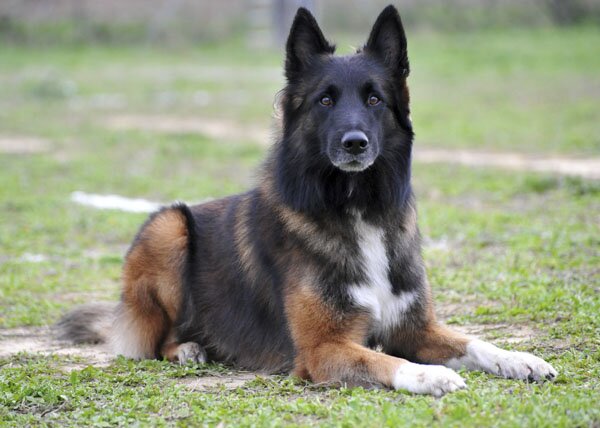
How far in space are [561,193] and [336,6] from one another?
20200mm

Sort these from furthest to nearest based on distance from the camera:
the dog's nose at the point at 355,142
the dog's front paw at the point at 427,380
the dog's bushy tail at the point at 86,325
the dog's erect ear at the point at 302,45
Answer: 1. the dog's bushy tail at the point at 86,325
2. the dog's erect ear at the point at 302,45
3. the dog's nose at the point at 355,142
4. the dog's front paw at the point at 427,380

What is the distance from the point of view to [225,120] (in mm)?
19125

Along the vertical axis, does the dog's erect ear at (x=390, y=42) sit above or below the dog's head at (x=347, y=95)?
above

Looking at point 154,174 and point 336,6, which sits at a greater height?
point 336,6

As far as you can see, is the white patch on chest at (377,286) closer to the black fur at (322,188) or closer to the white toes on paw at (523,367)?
the black fur at (322,188)

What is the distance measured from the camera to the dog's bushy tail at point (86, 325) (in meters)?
7.13

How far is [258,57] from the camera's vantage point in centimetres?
2802

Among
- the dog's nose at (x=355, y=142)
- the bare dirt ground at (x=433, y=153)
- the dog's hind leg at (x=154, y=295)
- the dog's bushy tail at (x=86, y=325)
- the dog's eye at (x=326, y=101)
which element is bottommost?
the dog's bushy tail at (x=86, y=325)

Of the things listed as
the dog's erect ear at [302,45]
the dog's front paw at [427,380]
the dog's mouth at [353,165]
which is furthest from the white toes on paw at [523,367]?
the dog's erect ear at [302,45]

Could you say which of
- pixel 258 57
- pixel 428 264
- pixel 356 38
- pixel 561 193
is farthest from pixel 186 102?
pixel 428 264

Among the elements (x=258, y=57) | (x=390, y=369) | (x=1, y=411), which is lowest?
(x=1, y=411)

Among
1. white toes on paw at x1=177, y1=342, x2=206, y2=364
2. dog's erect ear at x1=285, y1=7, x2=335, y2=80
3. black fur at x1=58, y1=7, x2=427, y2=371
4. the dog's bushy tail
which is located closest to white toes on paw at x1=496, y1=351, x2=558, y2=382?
black fur at x1=58, y1=7, x2=427, y2=371

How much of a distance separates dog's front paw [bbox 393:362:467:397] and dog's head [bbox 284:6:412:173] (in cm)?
131

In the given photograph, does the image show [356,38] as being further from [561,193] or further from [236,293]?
[236,293]
